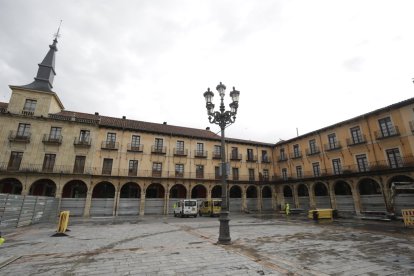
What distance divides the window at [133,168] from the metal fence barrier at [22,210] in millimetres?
8409

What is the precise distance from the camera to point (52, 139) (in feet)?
78.8

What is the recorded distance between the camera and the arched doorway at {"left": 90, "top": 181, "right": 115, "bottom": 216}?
78.4 feet

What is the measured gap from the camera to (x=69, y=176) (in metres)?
23.3

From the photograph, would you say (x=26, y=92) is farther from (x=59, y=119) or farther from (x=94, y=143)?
(x=94, y=143)

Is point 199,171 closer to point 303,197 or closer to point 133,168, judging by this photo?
point 133,168

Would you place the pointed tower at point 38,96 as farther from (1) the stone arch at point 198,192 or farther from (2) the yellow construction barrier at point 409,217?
(2) the yellow construction barrier at point 409,217

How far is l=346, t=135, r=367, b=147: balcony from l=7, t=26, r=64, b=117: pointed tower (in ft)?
111

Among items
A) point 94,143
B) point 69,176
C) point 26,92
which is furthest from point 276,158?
point 26,92

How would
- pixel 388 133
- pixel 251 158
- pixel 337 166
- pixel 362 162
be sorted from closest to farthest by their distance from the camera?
pixel 388 133 → pixel 362 162 → pixel 337 166 → pixel 251 158

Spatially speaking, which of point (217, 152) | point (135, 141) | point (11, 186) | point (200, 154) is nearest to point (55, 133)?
point (11, 186)

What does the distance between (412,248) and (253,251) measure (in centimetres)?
549

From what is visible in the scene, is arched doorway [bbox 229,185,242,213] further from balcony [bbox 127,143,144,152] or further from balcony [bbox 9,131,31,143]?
balcony [bbox 9,131,31,143]

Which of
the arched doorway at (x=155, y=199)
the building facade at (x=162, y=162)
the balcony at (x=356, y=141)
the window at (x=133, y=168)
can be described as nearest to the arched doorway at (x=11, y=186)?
the building facade at (x=162, y=162)

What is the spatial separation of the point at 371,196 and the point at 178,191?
70.9ft
